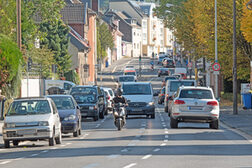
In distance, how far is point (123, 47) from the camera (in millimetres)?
178750

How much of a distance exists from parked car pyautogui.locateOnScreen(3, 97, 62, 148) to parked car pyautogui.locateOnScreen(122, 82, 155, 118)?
14.4m

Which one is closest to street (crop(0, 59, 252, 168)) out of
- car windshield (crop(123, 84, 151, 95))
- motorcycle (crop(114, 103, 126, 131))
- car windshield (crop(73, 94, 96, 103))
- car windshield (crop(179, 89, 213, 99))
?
motorcycle (crop(114, 103, 126, 131))

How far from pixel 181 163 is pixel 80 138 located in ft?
33.8

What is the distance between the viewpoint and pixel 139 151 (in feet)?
62.8

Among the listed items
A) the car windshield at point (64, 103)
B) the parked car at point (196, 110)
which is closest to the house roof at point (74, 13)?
the parked car at point (196, 110)

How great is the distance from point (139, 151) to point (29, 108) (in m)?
5.30

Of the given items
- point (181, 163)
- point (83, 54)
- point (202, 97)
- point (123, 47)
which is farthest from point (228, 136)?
point (123, 47)

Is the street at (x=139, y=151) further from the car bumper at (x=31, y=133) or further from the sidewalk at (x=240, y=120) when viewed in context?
the sidewalk at (x=240, y=120)

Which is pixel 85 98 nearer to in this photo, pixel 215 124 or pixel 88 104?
pixel 88 104

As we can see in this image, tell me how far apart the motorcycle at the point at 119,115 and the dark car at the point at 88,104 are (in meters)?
7.39

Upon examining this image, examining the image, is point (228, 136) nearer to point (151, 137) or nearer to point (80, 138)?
point (151, 137)

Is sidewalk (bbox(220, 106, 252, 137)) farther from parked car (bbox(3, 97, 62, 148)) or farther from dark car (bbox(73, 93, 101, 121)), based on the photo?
parked car (bbox(3, 97, 62, 148))

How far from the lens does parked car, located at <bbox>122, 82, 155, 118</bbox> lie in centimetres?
3778

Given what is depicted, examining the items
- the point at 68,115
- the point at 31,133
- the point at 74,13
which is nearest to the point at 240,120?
the point at 68,115
